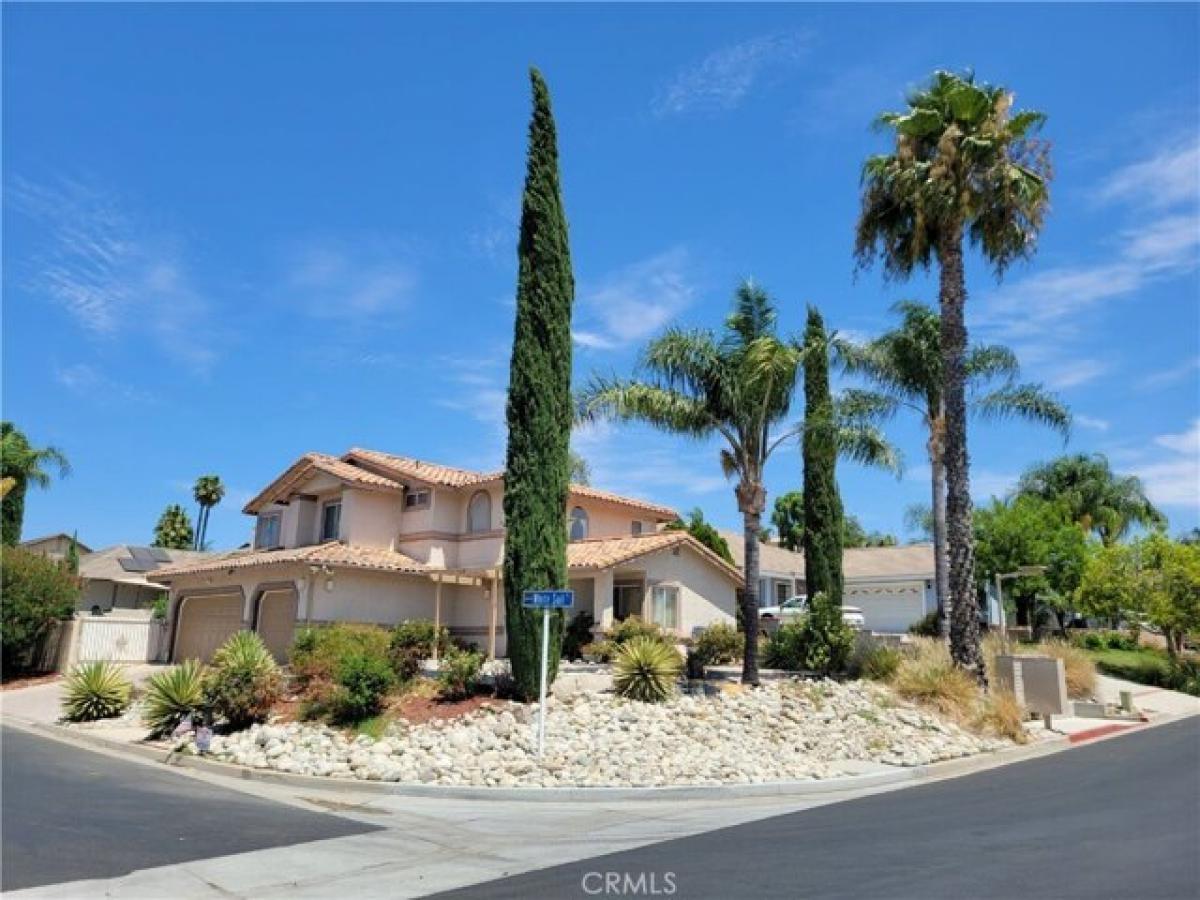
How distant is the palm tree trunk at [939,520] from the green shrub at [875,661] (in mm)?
5411

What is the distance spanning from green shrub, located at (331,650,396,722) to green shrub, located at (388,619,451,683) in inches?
48.0

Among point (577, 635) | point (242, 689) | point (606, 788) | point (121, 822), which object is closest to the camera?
point (121, 822)

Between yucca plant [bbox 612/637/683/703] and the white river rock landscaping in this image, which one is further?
yucca plant [bbox 612/637/683/703]

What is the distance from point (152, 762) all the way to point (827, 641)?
13825 mm

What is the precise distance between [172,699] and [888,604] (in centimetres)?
3735

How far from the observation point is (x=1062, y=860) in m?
8.19

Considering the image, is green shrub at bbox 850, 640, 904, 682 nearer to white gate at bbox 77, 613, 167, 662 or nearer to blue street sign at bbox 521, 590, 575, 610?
blue street sign at bbox 521, 590, 575, 610

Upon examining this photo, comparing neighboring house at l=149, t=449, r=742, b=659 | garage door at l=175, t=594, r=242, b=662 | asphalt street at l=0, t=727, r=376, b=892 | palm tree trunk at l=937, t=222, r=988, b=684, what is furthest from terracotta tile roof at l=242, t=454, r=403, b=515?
palm tree trunk at l=937, t=222, r=988, b=684

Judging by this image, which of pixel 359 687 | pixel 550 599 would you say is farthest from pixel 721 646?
pixel 359 687

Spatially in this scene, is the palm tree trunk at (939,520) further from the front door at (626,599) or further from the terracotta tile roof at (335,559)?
the terracotta tile roof at (335,559)

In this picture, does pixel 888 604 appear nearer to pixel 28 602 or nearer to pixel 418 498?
pixel 418 498

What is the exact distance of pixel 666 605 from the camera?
1169 inches

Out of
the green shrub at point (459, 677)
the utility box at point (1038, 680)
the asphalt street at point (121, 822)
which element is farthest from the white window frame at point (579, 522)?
the asphalt street at point (121, 822)

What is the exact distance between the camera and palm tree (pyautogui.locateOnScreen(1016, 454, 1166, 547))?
52.9 meters
